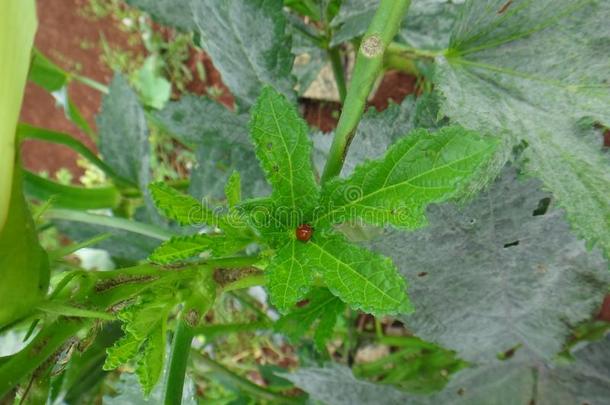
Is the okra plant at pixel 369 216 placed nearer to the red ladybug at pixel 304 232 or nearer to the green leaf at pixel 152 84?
the red ladybug at pixel 304 232

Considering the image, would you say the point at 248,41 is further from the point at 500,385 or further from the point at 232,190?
the point at 500,385

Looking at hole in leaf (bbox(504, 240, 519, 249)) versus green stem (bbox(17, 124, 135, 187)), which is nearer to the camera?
hole in leaf (bbox(504, 240, 519, 249))

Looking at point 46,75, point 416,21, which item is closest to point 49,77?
point 46,75

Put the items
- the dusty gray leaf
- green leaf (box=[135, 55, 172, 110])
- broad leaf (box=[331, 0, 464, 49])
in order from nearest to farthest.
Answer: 1. the dusty gray leaf
2. broad leaf (box=[331, 0, 464, 49])
3. green leaf (box=[135, 55, 172, 110])

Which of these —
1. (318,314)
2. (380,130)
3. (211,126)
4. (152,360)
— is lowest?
(152,360)


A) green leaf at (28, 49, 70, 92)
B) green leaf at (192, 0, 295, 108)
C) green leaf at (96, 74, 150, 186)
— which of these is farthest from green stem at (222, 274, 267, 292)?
green leaf at (28, 49, 70, 92)

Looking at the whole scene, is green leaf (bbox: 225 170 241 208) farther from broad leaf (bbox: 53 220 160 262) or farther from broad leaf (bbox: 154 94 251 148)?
broad leaf (bbox: 53 220 160 262)

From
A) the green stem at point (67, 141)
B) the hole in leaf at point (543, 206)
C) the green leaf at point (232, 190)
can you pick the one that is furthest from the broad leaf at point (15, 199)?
the hole in leaf at point (543, 206)
